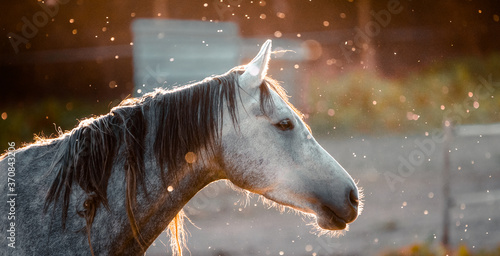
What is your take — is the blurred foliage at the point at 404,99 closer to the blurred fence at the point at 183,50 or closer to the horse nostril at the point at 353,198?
the blurred fence at the point at 183,50

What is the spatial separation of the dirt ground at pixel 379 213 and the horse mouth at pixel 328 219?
10.3 ft

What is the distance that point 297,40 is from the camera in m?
11.3

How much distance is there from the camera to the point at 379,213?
21.2ft

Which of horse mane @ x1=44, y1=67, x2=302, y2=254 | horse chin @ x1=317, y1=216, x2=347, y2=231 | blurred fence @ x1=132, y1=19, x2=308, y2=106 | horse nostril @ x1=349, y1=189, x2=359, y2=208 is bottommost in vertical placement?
blurred fence @ x1=132, y1=19, x2=308, y2=106

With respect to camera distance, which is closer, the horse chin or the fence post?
the horse chin

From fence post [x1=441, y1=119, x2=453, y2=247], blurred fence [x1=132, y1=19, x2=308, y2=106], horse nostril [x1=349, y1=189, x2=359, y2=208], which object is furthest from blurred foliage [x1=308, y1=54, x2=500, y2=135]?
horse nostril [x1=349, y1=189, x2=359, y2=208]

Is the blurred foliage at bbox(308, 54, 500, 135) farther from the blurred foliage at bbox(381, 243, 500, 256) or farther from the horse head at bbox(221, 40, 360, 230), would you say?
the horse head at bbox(221, 40, 360, 230)

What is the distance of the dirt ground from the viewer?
5.23 meters

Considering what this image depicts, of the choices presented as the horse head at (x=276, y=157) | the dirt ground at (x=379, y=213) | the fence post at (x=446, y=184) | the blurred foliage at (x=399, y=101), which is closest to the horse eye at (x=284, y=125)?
the horse head at (x=276, y=157)

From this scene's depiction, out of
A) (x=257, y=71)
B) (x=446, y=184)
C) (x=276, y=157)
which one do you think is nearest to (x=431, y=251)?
(x=446, y=184)

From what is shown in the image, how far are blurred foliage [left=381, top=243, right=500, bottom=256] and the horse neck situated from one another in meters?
3.57

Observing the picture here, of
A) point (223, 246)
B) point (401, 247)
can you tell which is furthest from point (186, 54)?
point (401, 247)

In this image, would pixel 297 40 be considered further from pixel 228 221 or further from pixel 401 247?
pixel 401 247

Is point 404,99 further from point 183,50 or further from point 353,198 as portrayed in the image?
point 353,198
